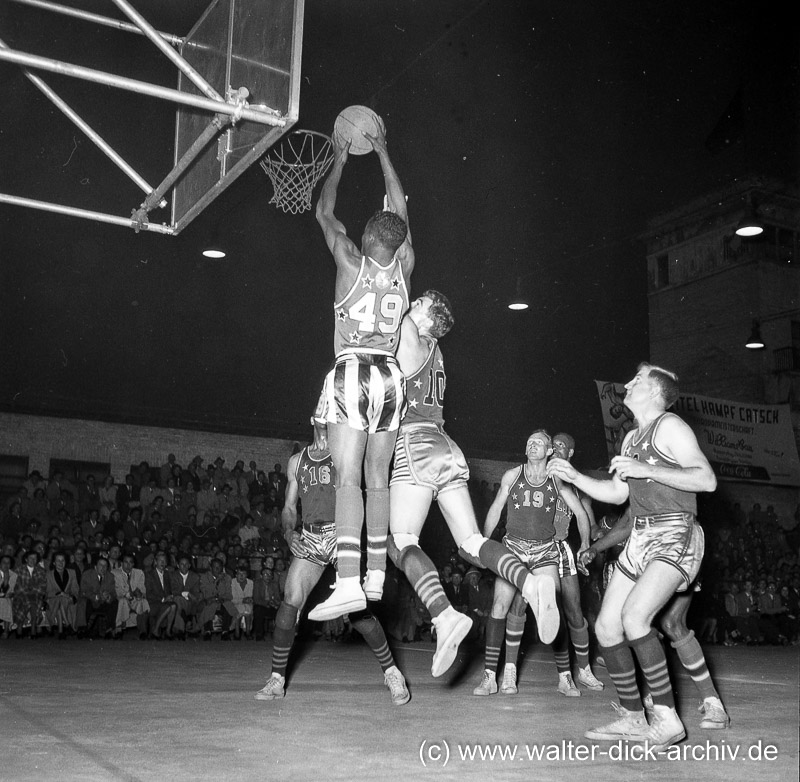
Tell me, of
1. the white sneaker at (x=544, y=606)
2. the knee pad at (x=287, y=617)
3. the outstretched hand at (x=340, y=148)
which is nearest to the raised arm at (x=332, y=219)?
the outstretched hand at (x=340, y=148)

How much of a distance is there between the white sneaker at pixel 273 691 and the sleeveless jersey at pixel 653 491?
3.08 metres

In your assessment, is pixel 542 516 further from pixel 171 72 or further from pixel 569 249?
pixel 569 249

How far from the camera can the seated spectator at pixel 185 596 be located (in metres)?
14.2

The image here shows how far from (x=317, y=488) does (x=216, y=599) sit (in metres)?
8.33

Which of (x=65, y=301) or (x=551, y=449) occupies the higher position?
(x=65, y=301)

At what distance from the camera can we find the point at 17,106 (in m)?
10.5

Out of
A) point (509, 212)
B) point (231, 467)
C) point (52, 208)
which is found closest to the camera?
point (52, 208)

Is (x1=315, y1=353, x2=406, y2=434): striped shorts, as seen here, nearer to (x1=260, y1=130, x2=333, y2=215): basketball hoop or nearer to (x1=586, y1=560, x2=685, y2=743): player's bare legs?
(x1=586, y1=560, x2=685, y2=743): player's bare legs

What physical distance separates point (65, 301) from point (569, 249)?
1016 centimetres

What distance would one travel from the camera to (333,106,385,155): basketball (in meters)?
5.46

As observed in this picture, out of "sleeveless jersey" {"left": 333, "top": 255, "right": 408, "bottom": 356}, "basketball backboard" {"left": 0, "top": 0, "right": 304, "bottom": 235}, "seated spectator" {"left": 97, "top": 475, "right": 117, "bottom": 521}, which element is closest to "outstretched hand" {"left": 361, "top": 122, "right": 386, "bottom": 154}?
"basketball backboard" {"left": 0, "top": 0, "right": 304, "bottom": 235}

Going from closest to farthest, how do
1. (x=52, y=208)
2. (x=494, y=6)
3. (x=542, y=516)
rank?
(x=52, y=208)
(x=542, y=516)
(x=494, y=6)

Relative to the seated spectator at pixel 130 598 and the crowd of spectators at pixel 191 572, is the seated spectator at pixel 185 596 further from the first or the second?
the seated spectator at pixel 130 598

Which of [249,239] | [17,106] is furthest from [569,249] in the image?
[17,106]
